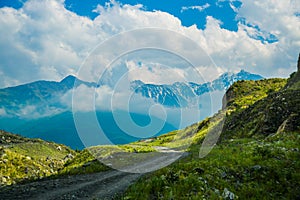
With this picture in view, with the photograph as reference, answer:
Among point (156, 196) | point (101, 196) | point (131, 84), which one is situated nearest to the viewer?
point (156, 196)

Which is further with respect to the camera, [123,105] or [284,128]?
[284,128]

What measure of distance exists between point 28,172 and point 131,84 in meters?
17.9

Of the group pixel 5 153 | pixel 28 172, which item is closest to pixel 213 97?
pixel 28 172

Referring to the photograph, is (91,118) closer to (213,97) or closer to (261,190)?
(213,97)

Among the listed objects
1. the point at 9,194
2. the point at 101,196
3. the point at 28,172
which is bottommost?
the point at 101,196

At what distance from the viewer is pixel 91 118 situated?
794 inches

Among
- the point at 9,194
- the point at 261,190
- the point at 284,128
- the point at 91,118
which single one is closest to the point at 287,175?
the point at 261,190

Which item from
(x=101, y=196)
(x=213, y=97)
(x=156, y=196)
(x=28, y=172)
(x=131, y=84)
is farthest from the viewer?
(x=28, y=172)

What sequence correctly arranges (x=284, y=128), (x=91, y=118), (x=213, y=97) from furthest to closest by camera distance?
(x=284, y=128) < (x=213, y=97) < (x=91, y=118)

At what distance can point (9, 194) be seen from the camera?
15.7 meters

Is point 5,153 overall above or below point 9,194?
above

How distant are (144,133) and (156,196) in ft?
25.3

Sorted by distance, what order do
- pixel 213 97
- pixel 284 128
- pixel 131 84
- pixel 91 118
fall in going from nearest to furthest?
pixel 91 118 < pixel 131 84 < pixel 213 97 < pixel 284 128

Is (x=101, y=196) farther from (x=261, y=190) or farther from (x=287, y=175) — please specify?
(x=287, y=175)
